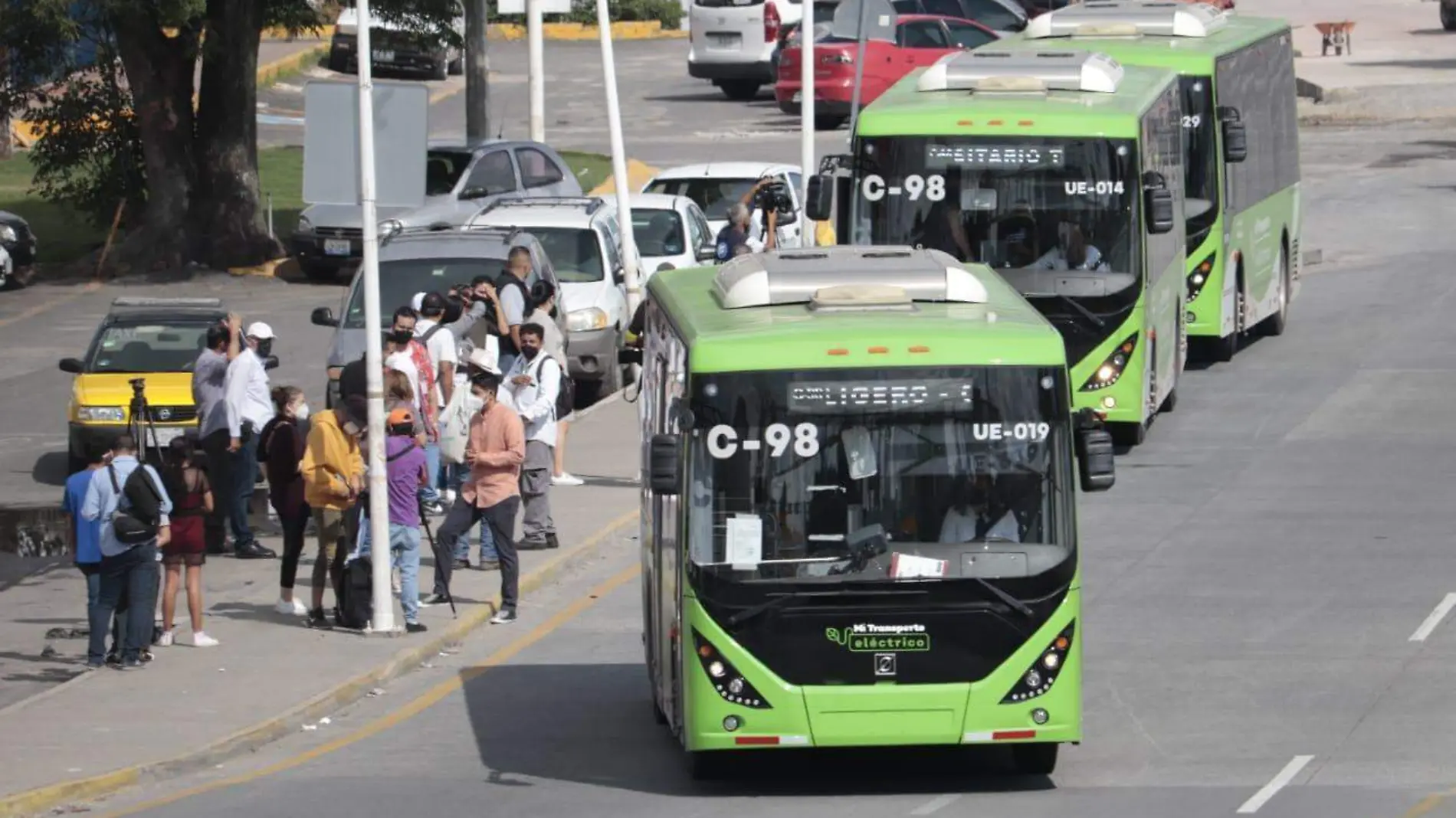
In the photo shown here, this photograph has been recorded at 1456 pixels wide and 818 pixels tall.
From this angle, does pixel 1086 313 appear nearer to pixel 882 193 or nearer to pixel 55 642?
pixel 882 193

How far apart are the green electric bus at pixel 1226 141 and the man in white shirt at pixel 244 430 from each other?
997cm

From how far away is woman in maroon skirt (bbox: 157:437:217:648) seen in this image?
55.1ft

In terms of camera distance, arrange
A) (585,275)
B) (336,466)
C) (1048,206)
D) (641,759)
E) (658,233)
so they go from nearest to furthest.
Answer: (641,759) → (336,466) → (1048,206) → (585,275) → (658,233)

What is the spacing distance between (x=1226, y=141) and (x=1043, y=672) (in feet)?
50.3

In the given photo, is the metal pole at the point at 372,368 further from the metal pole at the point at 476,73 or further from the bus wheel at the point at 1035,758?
the metal pole at the point at 476,73

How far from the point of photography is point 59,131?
39188 mm

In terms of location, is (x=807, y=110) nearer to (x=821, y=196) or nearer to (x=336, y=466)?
(x=821, y=196)

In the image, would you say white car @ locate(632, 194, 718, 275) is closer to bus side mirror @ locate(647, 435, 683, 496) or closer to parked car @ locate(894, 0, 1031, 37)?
bus side mirror @ locate(647, 435, 683, 496)

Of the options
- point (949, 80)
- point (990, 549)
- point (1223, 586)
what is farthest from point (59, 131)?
point (990, 549)

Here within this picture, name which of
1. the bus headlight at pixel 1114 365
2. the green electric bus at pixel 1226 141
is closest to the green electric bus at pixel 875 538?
the bus headlight at pixel 1114 365

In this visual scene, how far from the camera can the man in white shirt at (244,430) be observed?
20.3 m

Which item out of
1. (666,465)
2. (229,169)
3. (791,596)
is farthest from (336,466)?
(229,169)

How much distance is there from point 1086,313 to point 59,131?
21.7m

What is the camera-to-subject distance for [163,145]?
125ft
